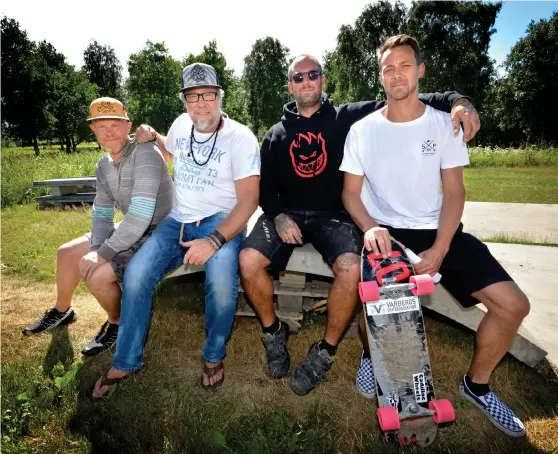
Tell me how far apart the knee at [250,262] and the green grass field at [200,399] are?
0.85 metres

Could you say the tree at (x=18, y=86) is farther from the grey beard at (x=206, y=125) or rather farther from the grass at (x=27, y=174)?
the grey beard at (x=206, y=125)

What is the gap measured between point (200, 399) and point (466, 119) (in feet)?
9.13

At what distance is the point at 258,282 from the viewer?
9.38 ft

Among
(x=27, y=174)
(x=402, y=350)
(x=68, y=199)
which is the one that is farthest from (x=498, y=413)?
(x=27, y=174)

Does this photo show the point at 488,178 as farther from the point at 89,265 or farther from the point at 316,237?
the point at 89,265

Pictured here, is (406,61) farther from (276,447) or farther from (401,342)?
(276,447)

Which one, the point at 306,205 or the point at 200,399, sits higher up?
the point at 306,205

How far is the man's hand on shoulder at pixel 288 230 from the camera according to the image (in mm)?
3033

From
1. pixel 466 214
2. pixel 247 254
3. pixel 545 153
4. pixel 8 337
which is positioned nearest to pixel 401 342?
pixel 247 254

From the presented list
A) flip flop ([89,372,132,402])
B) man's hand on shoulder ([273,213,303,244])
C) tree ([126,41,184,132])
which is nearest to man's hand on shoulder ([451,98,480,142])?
man's hand on shoulder ([273,213,303,244])

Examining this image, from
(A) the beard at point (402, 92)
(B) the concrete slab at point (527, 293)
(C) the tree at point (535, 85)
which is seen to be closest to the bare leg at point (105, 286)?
(B) the concrete slab at point (527, 293)

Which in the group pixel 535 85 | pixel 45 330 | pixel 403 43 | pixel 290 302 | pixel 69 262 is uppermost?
pixel 535 85

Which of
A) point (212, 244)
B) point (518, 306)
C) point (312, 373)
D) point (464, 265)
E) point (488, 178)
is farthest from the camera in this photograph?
point (488, 178)

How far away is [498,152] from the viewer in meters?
20.8
